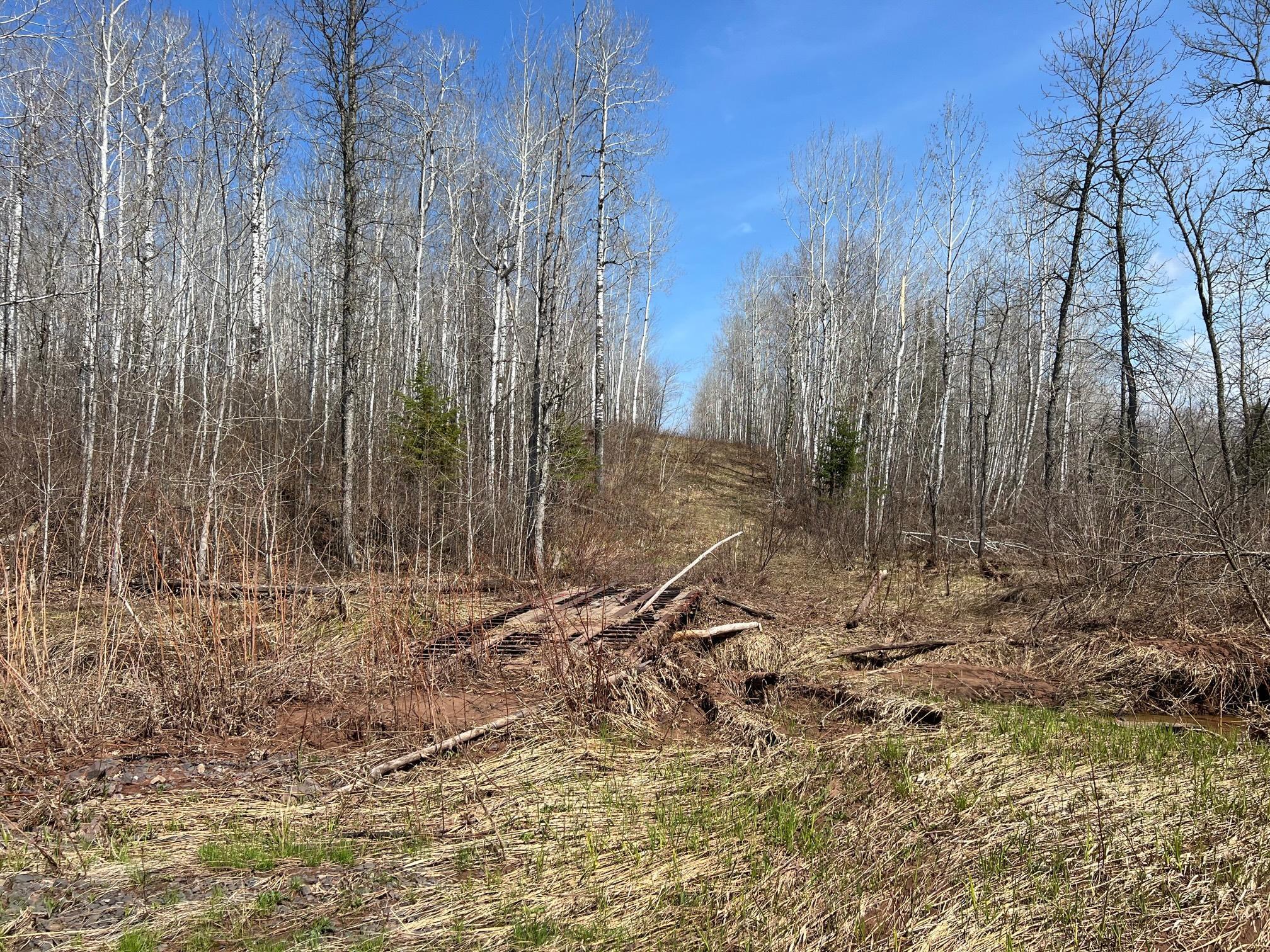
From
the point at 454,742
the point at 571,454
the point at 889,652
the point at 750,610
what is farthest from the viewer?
the point at 571,454

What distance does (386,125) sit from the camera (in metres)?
Result: 11.5

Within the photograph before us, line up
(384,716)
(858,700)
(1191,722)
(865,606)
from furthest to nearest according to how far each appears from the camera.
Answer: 1. (865,606)
2. (1191,722)
3. (858,700)
4. (384,716)

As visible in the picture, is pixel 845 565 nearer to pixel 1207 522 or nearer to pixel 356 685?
pixel 1207 522

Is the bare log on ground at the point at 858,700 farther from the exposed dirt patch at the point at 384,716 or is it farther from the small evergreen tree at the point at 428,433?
the small evergreen tree at the point at 428,433

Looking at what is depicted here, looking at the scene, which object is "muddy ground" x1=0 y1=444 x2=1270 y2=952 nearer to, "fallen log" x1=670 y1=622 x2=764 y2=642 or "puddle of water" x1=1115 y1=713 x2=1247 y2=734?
"puddle of water" x1=1115 y1=713 x2=1247 y2=734

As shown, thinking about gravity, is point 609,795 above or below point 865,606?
below

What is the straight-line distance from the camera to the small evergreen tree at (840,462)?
1812 cm

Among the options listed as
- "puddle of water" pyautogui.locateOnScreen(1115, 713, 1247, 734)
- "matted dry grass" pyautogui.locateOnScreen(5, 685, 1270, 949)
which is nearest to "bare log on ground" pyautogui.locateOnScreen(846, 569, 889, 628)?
"puddle of water" pyautogui.locateOnScreen(1115, 713, 1247, 734)

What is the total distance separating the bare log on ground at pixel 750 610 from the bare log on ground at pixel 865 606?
1.02 metres

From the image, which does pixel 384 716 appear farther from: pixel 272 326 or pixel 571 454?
pixel 272 326

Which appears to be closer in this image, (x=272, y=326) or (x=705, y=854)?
(x=705, y=854)

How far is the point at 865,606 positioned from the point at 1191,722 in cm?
444

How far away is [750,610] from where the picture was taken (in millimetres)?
8664

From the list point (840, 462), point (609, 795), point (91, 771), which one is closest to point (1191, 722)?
point (609, 795)
